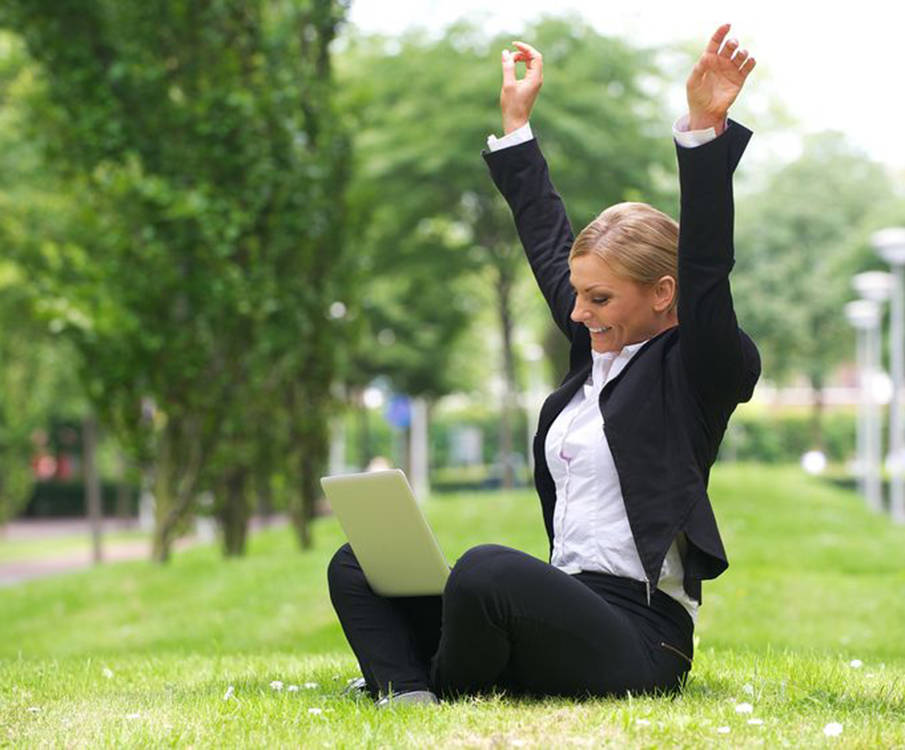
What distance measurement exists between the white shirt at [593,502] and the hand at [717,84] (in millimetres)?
682

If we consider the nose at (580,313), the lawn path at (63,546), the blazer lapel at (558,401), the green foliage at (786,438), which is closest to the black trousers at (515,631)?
the blazer lapel at (558,401)

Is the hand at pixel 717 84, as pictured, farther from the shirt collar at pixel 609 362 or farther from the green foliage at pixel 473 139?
the green foliage at pixel 473 139

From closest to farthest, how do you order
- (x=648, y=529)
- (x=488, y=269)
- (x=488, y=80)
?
(x=648, y=529)
(x=488, y=80)
(x=488, y=269)

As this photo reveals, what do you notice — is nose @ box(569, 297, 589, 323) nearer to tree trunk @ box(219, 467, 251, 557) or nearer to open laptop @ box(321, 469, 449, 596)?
open laptop @ box(321, 469, 449, 596)

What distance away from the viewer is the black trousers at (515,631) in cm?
366

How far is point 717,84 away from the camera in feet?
11.4

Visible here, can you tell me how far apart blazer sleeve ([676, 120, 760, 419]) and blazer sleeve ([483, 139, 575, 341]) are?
0.84 metres

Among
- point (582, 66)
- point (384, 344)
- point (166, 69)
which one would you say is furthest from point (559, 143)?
point (384, 344)

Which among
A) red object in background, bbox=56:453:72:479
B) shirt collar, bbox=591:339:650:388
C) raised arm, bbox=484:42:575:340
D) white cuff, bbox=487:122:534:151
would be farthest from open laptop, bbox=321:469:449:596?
red object in background, bbox=56:453:72:479

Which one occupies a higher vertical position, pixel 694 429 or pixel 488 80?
pixel 488 80

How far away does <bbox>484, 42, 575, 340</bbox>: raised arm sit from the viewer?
440cm

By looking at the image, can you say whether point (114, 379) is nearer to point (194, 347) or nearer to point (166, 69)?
point (194, 347)

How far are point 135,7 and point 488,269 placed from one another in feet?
34.8

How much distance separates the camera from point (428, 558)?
12.7 feet
